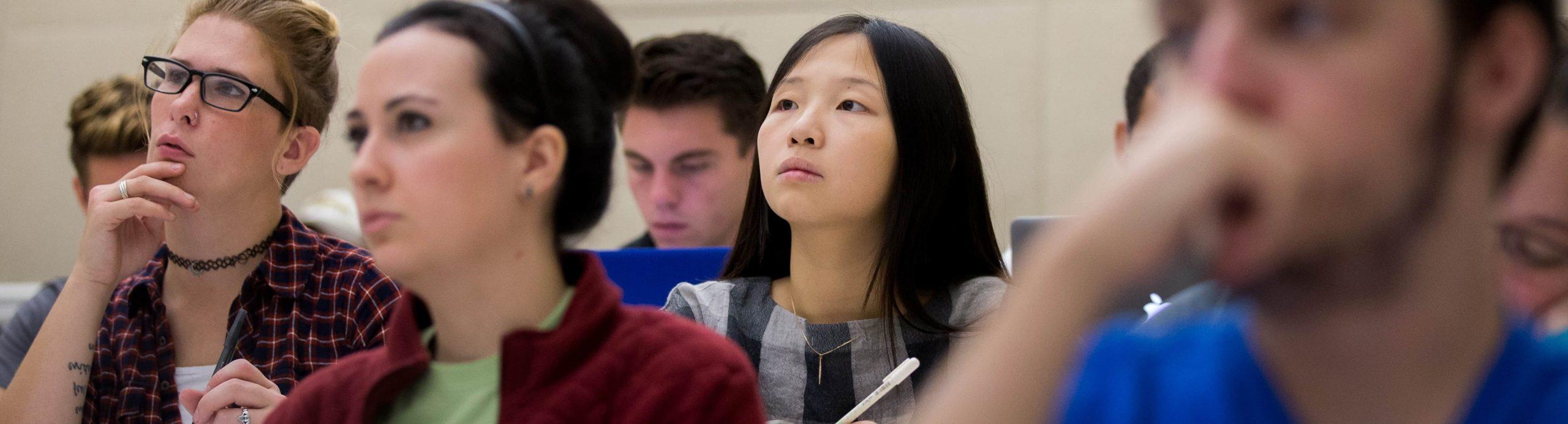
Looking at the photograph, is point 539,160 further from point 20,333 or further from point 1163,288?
point 20,333

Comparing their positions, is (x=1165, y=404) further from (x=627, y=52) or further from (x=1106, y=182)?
(x=627, y=52)

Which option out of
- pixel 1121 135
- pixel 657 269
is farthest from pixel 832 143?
pixel 1121 135

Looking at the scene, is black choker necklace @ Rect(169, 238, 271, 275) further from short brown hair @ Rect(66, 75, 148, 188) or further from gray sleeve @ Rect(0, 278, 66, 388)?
short brown hair @ Rect(66, 75, 148, 188)

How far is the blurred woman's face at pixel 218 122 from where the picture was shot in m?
1.49

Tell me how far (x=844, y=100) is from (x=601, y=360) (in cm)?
72

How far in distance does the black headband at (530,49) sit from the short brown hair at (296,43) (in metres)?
0.75

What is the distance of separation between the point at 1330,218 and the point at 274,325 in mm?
1301

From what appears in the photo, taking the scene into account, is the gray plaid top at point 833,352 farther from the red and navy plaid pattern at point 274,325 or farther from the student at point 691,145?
the student at point 691,145

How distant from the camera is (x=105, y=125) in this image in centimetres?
231

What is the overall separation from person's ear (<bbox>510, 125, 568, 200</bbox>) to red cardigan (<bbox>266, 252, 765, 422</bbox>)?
0.07 m

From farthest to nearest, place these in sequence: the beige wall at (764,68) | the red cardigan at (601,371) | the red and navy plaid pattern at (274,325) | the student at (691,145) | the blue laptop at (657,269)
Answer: the beige wall at (764,68)
the student at (691,145)
the blue laptop at (657,269)
the red and navy plaid pattern at (274,325)
the red cardigan at (601,371)

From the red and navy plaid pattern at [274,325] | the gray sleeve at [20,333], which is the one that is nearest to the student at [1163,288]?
the red and navy plaid pattern at [274,325]

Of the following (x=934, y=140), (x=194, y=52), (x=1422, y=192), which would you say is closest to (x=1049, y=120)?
(x=934, y=140)

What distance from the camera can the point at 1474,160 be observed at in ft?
1.79
